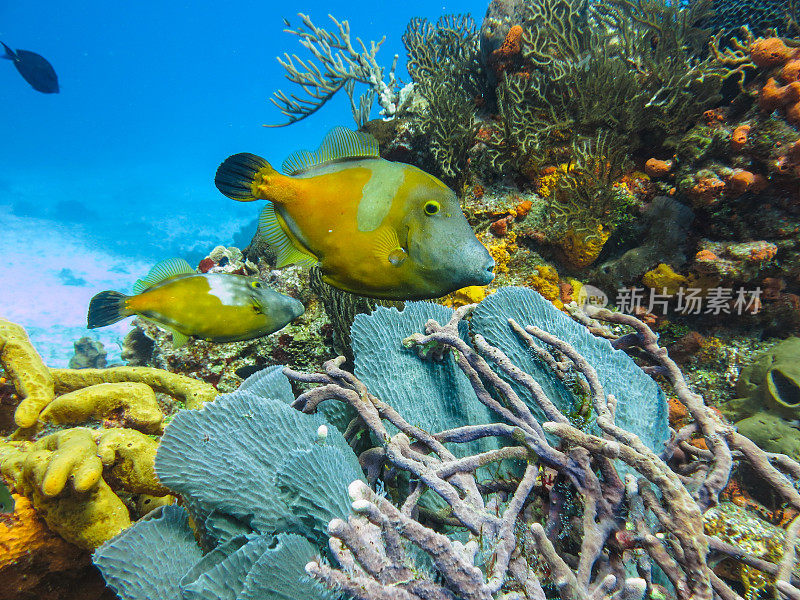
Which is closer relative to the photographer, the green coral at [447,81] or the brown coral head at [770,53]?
the brown coral head at [770,53]

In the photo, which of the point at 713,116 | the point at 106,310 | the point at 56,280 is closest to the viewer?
the point at 106,310

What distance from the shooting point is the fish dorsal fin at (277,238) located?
1.79m

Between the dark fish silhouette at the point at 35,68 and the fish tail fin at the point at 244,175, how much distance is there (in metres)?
15.0

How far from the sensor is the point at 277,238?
1.82m

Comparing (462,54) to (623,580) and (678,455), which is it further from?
(623,580)

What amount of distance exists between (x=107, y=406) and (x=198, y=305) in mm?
822

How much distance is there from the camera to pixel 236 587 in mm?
A: 1227

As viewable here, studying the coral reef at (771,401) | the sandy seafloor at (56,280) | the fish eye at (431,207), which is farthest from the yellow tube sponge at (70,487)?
the sandy seafloor at (56,280)

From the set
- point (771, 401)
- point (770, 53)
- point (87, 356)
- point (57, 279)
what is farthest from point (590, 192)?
point (57, 279)

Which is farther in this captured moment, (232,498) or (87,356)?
(87,356)

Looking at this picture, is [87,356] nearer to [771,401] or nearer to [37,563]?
[37,563]

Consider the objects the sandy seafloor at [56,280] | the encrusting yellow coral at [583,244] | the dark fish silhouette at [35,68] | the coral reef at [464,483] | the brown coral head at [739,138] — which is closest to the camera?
the coral reef at [464,483]

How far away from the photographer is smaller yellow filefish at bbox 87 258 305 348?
2270 mm

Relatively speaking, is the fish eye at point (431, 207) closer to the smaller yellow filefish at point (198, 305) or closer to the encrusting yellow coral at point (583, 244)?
the smaller yellow filefish at point (198, 305)
